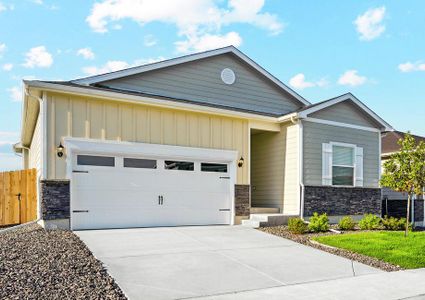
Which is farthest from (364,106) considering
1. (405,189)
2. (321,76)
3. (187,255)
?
(187,255)

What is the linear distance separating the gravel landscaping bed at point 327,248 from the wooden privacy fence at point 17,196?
807 centimetres

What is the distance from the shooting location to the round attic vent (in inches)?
562

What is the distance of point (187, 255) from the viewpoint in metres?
7.43

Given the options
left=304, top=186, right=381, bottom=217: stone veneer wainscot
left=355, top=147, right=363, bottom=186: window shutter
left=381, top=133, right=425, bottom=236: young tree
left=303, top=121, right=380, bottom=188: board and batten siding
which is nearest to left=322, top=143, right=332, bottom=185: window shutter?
left=303, top=121, right=380, bottom=188: board and batten siding

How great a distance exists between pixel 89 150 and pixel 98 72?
11.9 ft

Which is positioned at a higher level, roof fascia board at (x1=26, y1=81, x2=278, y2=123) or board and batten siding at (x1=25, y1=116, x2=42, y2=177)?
roof fascia board at (x1=26, y1=81, x2=278, y2=123)

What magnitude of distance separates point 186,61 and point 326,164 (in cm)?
627

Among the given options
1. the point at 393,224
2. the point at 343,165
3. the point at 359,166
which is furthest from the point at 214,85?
the point at 393,224

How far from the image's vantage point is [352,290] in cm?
568

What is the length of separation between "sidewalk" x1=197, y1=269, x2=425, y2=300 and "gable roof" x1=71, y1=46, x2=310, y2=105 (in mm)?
8970

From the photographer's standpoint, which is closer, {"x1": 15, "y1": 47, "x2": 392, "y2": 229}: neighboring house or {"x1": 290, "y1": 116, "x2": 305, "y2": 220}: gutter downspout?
{"x1": 15, "y1": 47, "x2": 392, "y2": 229}: neighboring house

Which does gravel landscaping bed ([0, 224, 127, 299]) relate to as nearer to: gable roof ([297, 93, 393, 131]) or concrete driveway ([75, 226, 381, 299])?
concrete driveway ([75, 226, 381, 299])

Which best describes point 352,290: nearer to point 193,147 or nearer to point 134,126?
point 193,147

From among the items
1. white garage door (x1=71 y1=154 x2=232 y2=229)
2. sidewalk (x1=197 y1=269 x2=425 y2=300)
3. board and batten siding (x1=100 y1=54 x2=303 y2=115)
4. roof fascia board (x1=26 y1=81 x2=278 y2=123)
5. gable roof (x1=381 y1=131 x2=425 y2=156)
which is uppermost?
board and batten siding (x1=100 y1=54 x2=303 y2=115)
